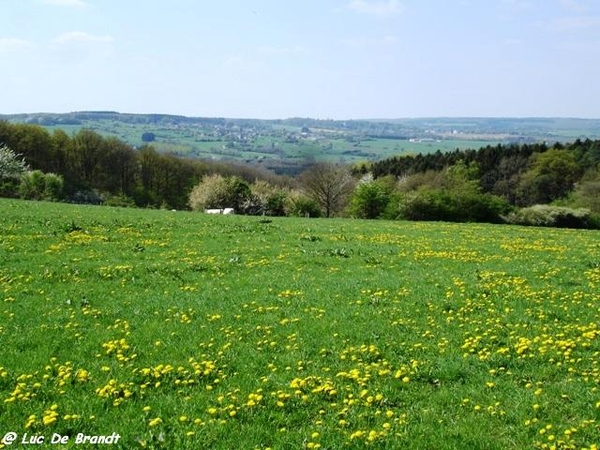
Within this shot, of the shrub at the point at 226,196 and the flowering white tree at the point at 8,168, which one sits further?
the shrub at the point at 226,196

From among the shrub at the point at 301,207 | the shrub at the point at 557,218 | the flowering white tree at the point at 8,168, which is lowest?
the shrub at the point at 301,207

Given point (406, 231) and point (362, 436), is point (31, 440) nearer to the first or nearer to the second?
point (362, 436)

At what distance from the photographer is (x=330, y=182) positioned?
78.1 m

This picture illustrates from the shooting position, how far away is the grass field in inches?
264

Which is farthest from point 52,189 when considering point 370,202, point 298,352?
point 298,352

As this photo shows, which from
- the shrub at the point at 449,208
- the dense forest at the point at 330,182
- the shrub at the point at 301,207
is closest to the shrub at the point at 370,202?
the dense forest at the point at 330,182

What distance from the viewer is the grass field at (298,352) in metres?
6.71

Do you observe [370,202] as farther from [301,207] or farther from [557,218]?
[557,218]

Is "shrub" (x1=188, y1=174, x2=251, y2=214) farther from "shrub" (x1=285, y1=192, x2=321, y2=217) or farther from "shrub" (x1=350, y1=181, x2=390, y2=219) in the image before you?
"shrub" (x1=350, y1=181, x2=390, y2=219)

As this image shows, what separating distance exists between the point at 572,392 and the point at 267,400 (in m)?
4.49

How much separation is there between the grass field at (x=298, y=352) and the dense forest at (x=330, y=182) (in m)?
39.6

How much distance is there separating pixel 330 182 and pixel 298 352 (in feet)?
227

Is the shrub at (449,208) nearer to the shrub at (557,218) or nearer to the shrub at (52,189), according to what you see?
the shrub at (557,218)

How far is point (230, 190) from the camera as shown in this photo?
7675 cm
